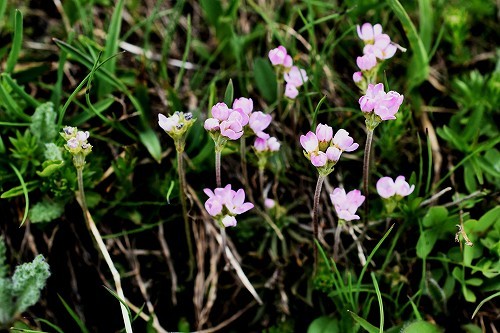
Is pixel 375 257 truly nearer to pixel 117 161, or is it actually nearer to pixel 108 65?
pixel 117 161

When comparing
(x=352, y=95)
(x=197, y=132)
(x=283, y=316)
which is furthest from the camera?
(x=352, y=95)

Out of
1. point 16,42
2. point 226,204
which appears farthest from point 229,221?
point 16,42

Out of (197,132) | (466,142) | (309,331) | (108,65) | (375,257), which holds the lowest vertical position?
(309,331)

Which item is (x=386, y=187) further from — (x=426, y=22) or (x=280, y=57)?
(x=426, y=22)

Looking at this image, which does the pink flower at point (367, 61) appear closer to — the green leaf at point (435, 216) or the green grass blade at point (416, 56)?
the green grass blade at point (416, 56)

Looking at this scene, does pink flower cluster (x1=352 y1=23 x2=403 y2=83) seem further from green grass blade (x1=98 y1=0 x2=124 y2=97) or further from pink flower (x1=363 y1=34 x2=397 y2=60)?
green grass blade (x1=98 y1=0 x2=124 y2=97)

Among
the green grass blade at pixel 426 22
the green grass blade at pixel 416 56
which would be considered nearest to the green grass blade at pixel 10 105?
the green grass blade at pixel 416 56

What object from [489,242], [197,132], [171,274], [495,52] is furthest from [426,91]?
[171,274]
